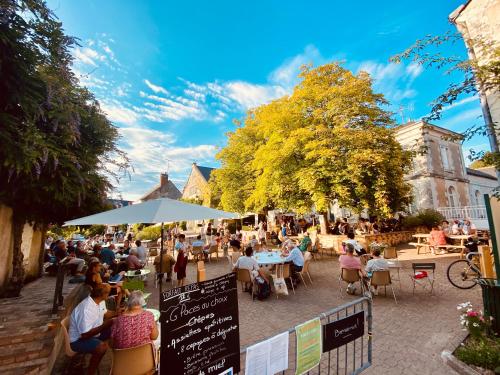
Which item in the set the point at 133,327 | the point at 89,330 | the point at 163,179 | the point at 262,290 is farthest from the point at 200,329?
the point at 163,179

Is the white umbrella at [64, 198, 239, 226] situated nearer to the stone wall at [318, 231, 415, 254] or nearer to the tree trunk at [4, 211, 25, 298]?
the tree trunk at [4, 211, 25, 298]

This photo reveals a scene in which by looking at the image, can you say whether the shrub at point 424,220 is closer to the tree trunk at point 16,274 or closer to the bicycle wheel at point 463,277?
the bicycle wheel at point 463,277

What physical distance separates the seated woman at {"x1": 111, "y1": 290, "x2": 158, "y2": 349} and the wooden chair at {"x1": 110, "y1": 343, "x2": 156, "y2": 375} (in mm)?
63

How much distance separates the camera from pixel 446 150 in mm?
25094

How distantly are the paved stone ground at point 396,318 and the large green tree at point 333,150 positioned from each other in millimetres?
5098

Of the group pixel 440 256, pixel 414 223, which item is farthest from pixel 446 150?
pixel 440 256

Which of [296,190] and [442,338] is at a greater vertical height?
[296,190]

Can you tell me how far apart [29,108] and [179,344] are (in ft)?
18.5

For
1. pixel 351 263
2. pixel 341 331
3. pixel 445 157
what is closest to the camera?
pixel 341 331

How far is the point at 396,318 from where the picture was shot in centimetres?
575

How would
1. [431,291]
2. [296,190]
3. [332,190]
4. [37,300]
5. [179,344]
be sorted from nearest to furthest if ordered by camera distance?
[179,344] < [37,300] < [431,291] < [332,190] < [296,190]

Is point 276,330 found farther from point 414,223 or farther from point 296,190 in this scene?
point 414,223

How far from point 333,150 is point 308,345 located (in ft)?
38.8

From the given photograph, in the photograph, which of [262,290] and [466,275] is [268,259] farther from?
[466,275]
